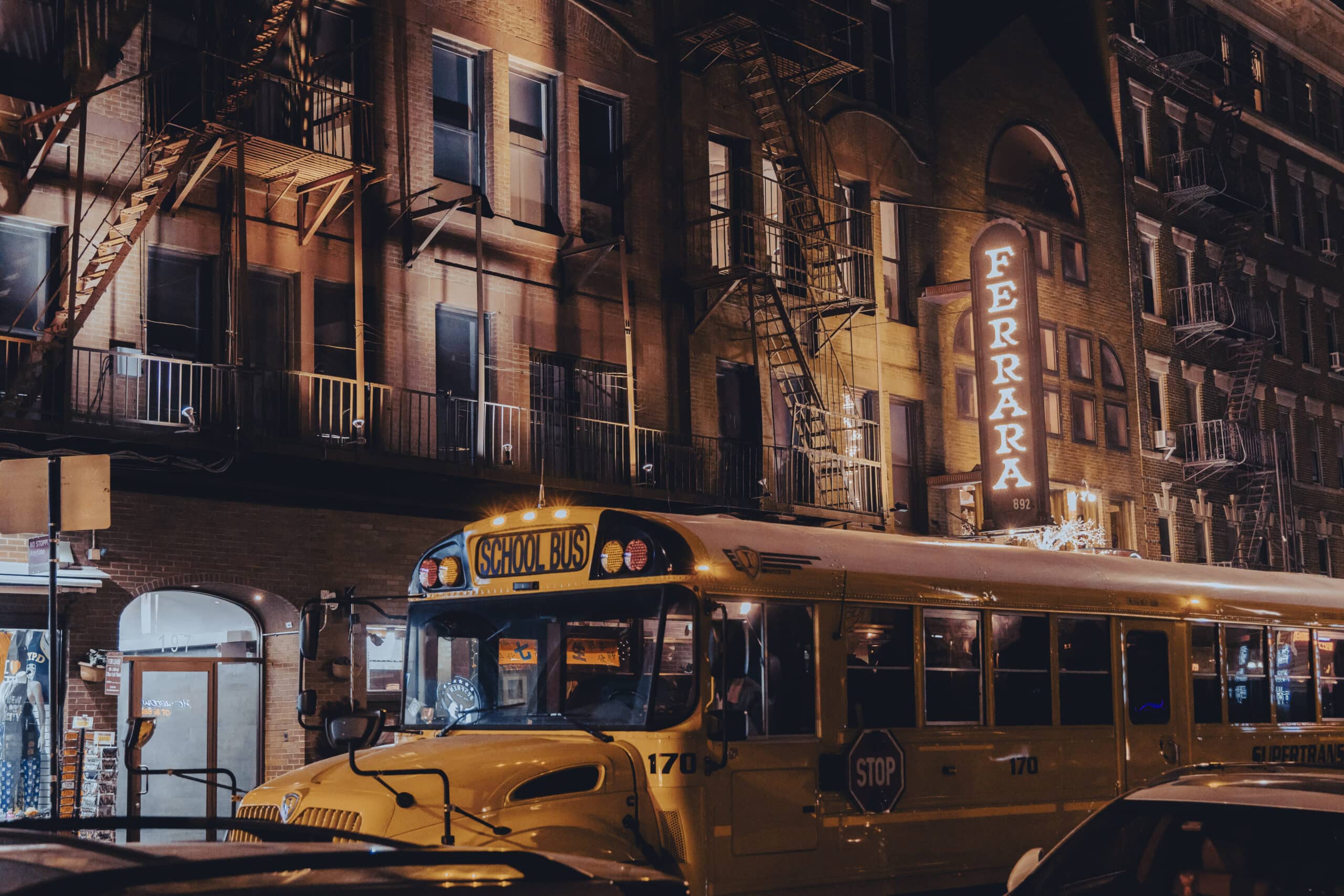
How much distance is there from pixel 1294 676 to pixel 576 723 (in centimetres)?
821

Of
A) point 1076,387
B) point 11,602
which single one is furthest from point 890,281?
point 11,602

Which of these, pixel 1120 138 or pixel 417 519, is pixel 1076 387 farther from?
pixel 417 519

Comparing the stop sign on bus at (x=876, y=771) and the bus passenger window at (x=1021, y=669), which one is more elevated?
the bus passenger window at (x=1021, y=669)

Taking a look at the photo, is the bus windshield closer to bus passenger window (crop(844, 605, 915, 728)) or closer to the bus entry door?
bus passenger window (crop(844, 605, 915, 728))

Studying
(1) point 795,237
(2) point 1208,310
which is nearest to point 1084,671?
(1) point 795,237

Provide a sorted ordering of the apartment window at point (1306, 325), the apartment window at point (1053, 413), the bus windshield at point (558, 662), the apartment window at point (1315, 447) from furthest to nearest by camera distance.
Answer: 1. the apartment window at point (1306, 325)
2. the apartment window at point (1315, 447)
3. the apartment window at point (1053, 413)
4. the bus windshield at point (558, 662)

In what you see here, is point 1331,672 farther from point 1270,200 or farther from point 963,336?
point 1270,200

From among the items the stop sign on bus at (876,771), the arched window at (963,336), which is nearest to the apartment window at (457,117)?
the arched window at (963,336)

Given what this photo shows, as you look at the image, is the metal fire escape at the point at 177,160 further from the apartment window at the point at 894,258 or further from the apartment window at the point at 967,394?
the apartment window at the point at 967,394

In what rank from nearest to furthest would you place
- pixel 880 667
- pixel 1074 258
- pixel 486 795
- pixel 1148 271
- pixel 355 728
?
pixel 355 728 < pixel 486 795 < pixel 880 667 < pixel 1074 258 < pixel 1148 271

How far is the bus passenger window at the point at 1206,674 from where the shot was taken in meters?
12.9

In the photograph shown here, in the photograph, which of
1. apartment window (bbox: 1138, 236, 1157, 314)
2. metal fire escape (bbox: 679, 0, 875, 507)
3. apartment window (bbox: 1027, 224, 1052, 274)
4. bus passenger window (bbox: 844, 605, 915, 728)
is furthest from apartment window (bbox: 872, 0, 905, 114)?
bus passenger window (bbox: 844, 605, 915, 728)

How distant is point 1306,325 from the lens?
39.5 m

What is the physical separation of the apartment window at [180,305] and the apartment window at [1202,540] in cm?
2327
